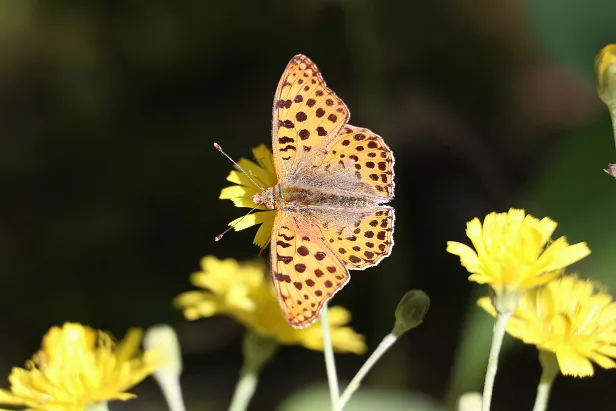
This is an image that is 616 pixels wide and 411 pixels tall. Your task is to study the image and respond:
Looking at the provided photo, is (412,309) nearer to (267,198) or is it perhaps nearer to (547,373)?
(547,373)

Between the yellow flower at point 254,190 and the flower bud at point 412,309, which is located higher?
the yellow flower at point 254,190

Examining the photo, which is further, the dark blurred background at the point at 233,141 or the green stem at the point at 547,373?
the dark blurred background at the point at 233,141

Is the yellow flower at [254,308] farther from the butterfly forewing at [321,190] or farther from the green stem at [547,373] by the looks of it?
the green stem at [547,373]

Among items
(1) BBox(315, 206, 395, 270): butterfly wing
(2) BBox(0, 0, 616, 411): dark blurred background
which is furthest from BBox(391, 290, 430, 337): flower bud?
(2) BBox(0, 0, 616, 411): dark blurred background

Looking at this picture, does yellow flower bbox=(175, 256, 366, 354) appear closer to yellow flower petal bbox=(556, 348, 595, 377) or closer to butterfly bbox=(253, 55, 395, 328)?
butterfly bbox=(253, 55, 395, 328)

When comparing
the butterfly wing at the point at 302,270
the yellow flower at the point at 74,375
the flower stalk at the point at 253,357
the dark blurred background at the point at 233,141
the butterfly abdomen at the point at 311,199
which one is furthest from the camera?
the dark blurred background at the point at 233,141

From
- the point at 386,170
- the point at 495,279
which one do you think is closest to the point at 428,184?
the point at 386,170

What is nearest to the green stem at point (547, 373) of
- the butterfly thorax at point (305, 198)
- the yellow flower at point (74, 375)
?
the butterfly thorax at point (305, 198)
